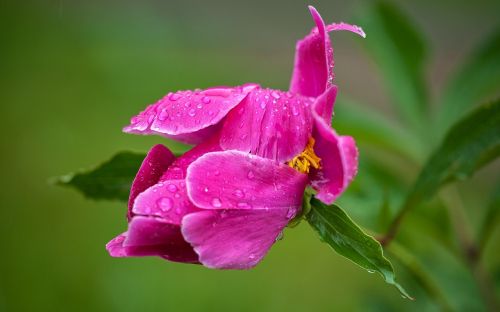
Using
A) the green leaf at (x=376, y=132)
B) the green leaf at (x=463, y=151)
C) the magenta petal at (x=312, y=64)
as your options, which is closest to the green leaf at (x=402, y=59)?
the green leaf at (x=376, y=132)

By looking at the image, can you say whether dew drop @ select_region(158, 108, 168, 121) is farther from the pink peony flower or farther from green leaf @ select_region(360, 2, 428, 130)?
green leaf @ select_region(360, 2, 428, 130)

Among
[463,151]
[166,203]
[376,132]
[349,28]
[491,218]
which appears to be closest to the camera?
[166,203]

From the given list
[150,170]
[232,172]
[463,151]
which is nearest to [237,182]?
[232,172]

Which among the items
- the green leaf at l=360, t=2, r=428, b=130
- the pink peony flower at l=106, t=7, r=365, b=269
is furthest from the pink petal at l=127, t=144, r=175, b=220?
the green leaf at l=360, t=2, r=428, b=130

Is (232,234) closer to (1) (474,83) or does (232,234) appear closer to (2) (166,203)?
(2) (166,203)

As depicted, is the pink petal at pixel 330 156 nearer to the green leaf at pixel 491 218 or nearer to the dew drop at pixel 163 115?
the dew drop at pixel 163 115
